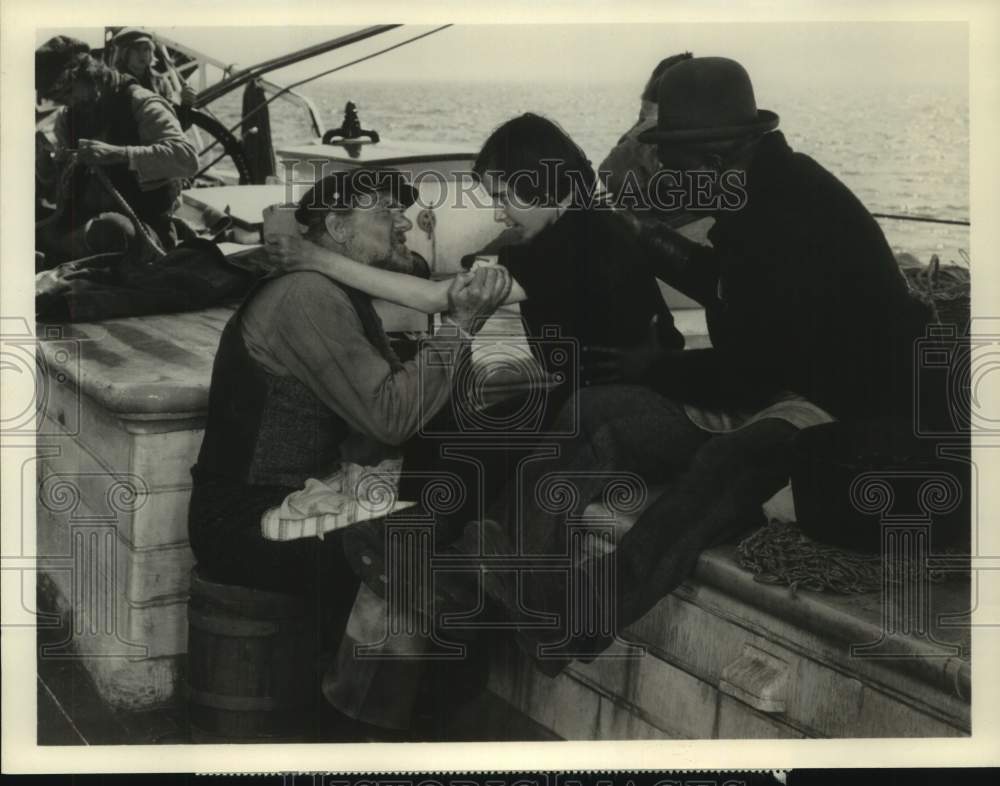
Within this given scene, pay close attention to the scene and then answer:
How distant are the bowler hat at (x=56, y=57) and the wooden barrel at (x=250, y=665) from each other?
2059 millimetres

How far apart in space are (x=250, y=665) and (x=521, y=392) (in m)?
1.44

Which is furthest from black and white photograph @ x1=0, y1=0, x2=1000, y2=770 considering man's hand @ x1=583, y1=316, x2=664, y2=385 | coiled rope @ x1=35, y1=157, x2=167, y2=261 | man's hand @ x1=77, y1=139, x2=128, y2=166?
man's hand @ x1=77, y1=139, x2=128, y2=166

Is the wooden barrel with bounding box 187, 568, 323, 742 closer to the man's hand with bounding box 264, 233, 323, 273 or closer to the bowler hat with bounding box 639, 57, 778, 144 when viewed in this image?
the man's hand with bounding box 264, 233, 323, 273

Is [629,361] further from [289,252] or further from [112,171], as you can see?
[112,171]

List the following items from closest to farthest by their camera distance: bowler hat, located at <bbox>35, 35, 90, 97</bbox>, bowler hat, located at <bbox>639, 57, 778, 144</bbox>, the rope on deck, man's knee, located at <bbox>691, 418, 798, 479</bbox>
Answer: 1. the rope on deck
2. man's knee, located at <bbox>691, 418, 798, 479</bbox>
3. bowler hat, located at <bbox>639, 57, 778, 144</bbox>
4. bowler hat, located at <bbox>35, 35, 90, 97</bbox>

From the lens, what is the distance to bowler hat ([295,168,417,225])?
5.55 metres

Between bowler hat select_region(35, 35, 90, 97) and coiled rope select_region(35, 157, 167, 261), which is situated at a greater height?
bowler hat select_region(35, 35, 90, 97)

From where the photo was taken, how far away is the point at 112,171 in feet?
19.3

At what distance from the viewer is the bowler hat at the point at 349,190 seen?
18.2ft

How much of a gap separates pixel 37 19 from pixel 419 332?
197cm

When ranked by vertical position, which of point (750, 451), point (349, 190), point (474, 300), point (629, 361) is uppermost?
point (349, 190)

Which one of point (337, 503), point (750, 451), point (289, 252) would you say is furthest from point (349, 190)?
point (750, 451)

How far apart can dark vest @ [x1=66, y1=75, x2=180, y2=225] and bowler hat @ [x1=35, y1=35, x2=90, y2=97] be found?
0.15 m

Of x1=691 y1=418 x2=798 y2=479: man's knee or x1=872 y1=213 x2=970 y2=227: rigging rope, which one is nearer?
x1=691 y1=418 x2=798 y2=479: man's knee
